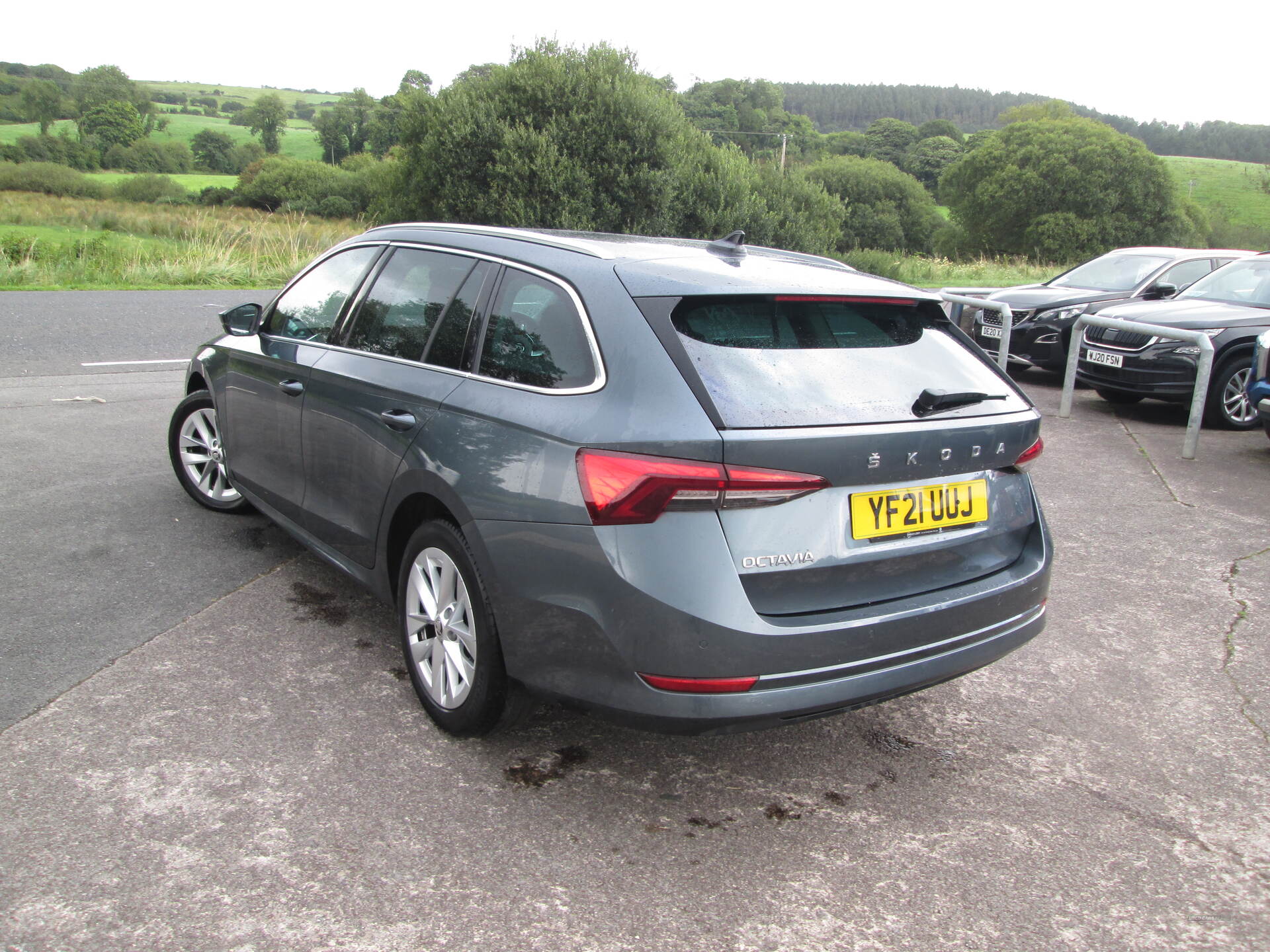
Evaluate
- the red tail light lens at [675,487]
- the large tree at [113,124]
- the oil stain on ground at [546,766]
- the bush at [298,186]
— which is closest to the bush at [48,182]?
the bush at [298,186]

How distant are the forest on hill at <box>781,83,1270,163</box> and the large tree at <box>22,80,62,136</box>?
84543 mm

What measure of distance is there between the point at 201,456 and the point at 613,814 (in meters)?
3.63

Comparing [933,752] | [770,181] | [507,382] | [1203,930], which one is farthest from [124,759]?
[770,181]

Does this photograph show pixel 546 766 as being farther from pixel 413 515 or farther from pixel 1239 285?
pixel 1239 285

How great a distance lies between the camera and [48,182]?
172 ft

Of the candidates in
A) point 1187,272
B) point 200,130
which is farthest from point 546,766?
point 200,130

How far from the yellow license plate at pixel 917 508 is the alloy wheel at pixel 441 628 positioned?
1201 mm

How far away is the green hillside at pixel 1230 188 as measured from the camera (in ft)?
319

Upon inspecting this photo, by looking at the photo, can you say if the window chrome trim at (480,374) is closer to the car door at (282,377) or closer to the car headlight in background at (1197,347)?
the car door at (282,377)

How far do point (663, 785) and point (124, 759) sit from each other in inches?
64.9

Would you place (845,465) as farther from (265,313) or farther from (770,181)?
(770,181)

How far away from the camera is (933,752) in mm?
3395

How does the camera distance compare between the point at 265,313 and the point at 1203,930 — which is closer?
the point at 1203,930

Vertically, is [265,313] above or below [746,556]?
above
